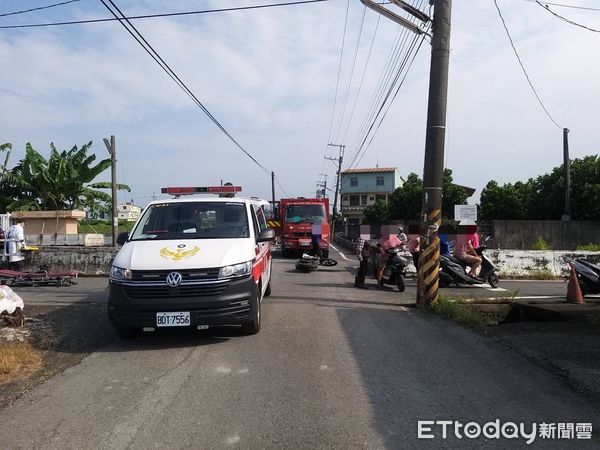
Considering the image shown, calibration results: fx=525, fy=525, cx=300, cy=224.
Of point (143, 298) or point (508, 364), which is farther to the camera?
point (143, 298)

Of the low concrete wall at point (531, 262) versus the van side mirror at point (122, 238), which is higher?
the van side mirror at point (122, 238)

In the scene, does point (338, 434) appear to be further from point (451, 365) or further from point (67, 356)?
point (67, 356)

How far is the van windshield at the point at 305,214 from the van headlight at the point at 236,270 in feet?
53.5

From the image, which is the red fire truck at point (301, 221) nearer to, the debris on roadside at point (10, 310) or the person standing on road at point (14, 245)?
the person standing on road at point (14, 245)

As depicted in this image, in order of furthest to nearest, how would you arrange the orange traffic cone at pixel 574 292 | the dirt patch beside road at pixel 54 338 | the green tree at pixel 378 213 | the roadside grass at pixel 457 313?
the green tree at pixel 378 213 → the orange traffic cone at pixel 574 292 → the roadside grass at pixel 457 313 → the dirt patch beside road at pixel 54 338

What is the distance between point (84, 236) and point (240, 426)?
2975 cm

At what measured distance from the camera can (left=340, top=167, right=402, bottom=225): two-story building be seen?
77.9 metres

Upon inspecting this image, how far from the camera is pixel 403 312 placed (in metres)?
9.52

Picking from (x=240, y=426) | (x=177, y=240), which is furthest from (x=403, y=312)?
(x=240, y=426)

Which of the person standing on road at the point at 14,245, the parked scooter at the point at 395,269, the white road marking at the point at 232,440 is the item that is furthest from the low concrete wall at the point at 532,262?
the white road marking at the point at 232,440

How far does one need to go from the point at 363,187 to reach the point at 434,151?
69455mm

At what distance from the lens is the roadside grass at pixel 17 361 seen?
18.6 ft

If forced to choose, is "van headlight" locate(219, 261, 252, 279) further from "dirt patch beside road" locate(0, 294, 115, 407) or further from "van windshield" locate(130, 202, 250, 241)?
"dirt patch beside road" locate(0, 294, 115, 407)

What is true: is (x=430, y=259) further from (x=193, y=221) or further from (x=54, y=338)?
(x=54, y=338)
